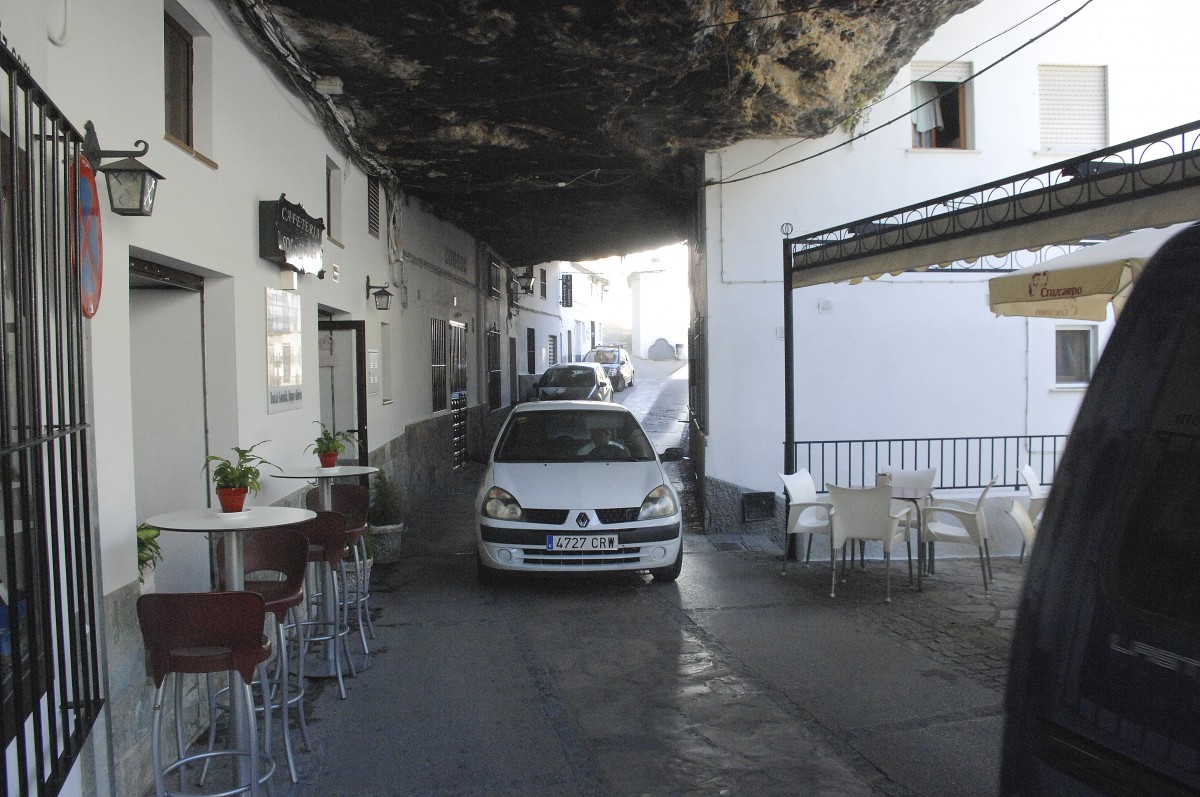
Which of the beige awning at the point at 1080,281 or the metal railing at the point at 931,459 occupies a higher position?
the beige awning at the point at 1080,281

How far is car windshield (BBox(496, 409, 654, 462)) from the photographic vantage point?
26.9ft

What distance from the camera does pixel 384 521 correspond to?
29.2ft

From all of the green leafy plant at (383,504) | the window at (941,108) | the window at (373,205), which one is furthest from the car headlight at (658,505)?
the window at (941,108)

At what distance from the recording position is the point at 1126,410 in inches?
65.7

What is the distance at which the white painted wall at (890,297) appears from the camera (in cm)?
1062

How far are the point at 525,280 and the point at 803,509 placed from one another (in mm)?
17219

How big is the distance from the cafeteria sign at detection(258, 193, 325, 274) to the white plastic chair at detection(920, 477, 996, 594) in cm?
545

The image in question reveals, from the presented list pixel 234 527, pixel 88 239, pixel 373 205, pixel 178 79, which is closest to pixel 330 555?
pixel 234 527

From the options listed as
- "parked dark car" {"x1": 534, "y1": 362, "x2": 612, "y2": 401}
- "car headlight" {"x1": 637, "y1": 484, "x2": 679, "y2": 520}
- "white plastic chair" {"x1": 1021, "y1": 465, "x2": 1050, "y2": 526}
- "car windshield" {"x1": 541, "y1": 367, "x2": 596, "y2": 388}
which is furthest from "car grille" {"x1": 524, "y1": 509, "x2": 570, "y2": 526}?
"car windshield" {"x1": 541, "y1": 367, "x2": 596, "y2": 388}

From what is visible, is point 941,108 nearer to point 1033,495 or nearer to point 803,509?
point 1033,495

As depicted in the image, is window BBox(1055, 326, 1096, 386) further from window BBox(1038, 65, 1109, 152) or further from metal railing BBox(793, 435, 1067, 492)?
window BBox(1038, 65, 1109, 152)

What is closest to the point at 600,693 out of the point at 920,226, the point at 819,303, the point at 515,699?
the point at 515,699

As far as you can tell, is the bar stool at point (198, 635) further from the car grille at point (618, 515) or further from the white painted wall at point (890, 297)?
the white painted wall at point (890, 297)

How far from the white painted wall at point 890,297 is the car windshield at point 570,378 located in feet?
42.9
